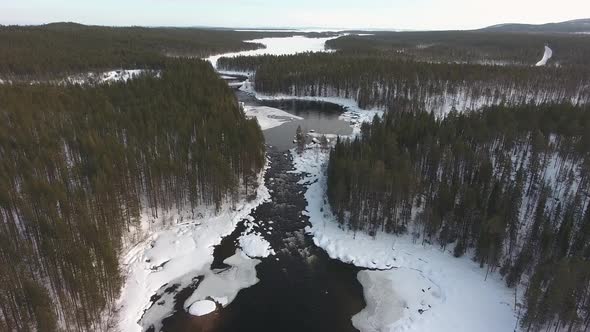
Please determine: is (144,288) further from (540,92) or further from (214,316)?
(540,92)

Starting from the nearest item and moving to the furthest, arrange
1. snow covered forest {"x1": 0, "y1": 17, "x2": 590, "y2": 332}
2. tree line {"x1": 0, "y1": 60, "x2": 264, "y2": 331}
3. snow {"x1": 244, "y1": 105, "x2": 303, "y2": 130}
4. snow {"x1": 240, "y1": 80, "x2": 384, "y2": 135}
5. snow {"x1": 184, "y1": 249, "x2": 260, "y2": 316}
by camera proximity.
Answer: tree line {"x1": 0, "y1": 60, "x2": 264, "y2": 331}, snow covered forest {"x1": 0, "y1": 17, "x2": 590, "y2": 332}, snow {"x1": 184, "y1": 249, "x2": 260, "y2": 316}, snow {"x1": 244, "y1": 105, "x2": 303, "y2": 130}, snow {"x1": 240, "y1": 80, "x2": 384, "y2": 135}

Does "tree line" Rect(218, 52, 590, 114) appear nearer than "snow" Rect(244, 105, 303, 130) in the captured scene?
No

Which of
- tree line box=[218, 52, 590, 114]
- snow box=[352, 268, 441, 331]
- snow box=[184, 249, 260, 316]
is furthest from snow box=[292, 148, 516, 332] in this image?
tree line box=[218, 52, 590, 114]

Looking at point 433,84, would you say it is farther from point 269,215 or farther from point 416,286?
point 416,286

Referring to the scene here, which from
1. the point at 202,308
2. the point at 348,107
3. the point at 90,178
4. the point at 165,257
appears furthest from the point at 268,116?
the point at 202,308

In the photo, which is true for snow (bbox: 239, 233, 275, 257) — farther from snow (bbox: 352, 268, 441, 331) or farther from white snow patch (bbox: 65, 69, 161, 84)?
white snow patch (bbox: 65, 69, 161, 84)

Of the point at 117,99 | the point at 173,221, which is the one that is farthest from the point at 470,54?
the point at 173,221

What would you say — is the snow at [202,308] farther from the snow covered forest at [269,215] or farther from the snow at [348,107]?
the snow at [348,107]

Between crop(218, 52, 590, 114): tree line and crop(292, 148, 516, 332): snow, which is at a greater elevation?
crop(218, 52, 590, 114): tree line

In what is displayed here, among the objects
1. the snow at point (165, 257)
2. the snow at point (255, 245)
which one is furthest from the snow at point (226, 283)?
the snow at point (165, 257)
